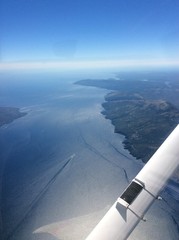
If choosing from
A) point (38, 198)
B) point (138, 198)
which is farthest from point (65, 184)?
point (138, 198)

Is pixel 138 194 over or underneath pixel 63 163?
over

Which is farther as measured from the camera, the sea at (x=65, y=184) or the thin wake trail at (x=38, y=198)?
the thin wake trail at (x=38, y=198)

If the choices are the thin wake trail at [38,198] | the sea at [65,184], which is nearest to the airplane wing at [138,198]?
the sea at [65,184]

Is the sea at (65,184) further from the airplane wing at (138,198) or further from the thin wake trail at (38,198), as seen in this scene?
the airplane wing at (138,198)

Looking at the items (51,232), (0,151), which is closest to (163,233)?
(51,232)

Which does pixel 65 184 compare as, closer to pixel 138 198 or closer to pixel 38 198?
pixel 38 198

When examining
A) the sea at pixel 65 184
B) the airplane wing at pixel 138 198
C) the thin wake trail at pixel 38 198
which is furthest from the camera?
the thin wake trail at pixel 38 198

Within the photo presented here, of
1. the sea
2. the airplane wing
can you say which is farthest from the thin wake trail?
the airplane wing

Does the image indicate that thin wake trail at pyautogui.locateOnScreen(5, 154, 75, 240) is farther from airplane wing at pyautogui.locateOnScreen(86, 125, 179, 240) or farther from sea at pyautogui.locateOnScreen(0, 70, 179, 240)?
airplane wing at pyautogui.locateOnScreen(86, 125, 179, 240)

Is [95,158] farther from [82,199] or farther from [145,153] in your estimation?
[82,199]
